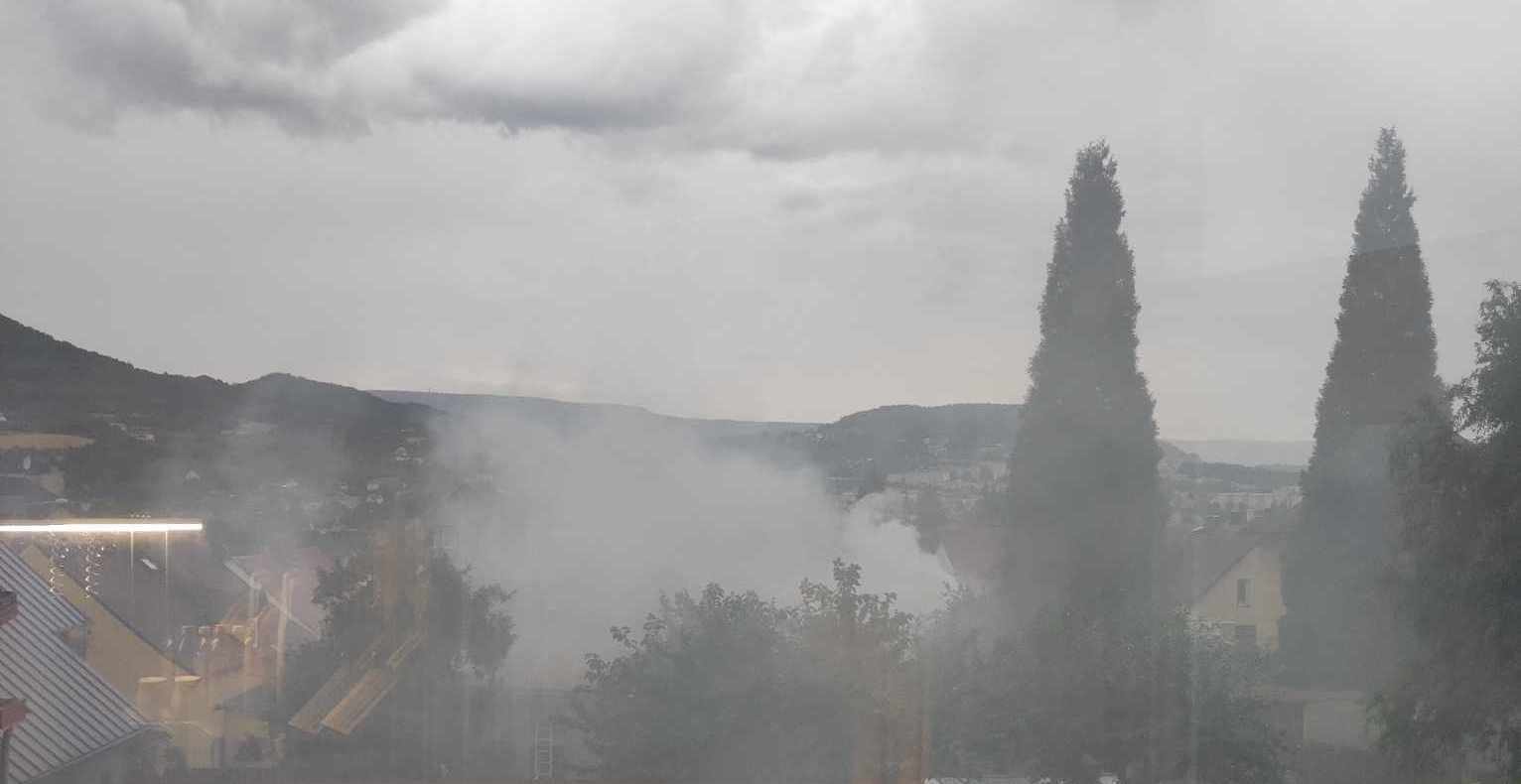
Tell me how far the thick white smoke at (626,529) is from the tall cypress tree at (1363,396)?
523 centimetres

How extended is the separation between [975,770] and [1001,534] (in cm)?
530

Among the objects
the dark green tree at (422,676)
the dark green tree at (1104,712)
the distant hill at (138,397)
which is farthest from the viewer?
the distant hill at (138,397)

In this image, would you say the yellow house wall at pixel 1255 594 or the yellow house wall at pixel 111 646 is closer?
the yellow house wall at pixel 111 646

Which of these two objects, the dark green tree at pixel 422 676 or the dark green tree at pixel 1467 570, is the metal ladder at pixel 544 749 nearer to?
the dark green tree at pixel 422 676

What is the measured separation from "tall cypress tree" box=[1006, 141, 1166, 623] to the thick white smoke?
2.95m

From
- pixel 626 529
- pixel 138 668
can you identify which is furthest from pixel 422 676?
pixel 626 529

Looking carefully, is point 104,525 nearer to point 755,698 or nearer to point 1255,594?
point 755,698

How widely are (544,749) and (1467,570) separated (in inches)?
328

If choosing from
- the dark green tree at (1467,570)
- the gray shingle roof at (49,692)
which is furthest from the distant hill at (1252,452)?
the gray shingle roof at (49,692)

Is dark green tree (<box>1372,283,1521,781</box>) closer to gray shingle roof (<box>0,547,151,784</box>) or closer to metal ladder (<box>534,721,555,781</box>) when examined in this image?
metal ladder (<box>534,721,555,781</box>)

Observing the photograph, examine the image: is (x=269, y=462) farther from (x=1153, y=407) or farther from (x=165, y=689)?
(x=1153, y=407)

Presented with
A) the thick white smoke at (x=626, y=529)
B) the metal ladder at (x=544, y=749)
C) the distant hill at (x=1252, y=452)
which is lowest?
the metal ladder at (x=544, y=749)

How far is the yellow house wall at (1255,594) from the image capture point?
20359 mm

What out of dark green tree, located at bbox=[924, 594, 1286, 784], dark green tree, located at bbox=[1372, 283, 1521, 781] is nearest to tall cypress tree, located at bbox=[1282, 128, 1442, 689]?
dark green tree, located at bbox=[1372, 283, 1521, 781]
